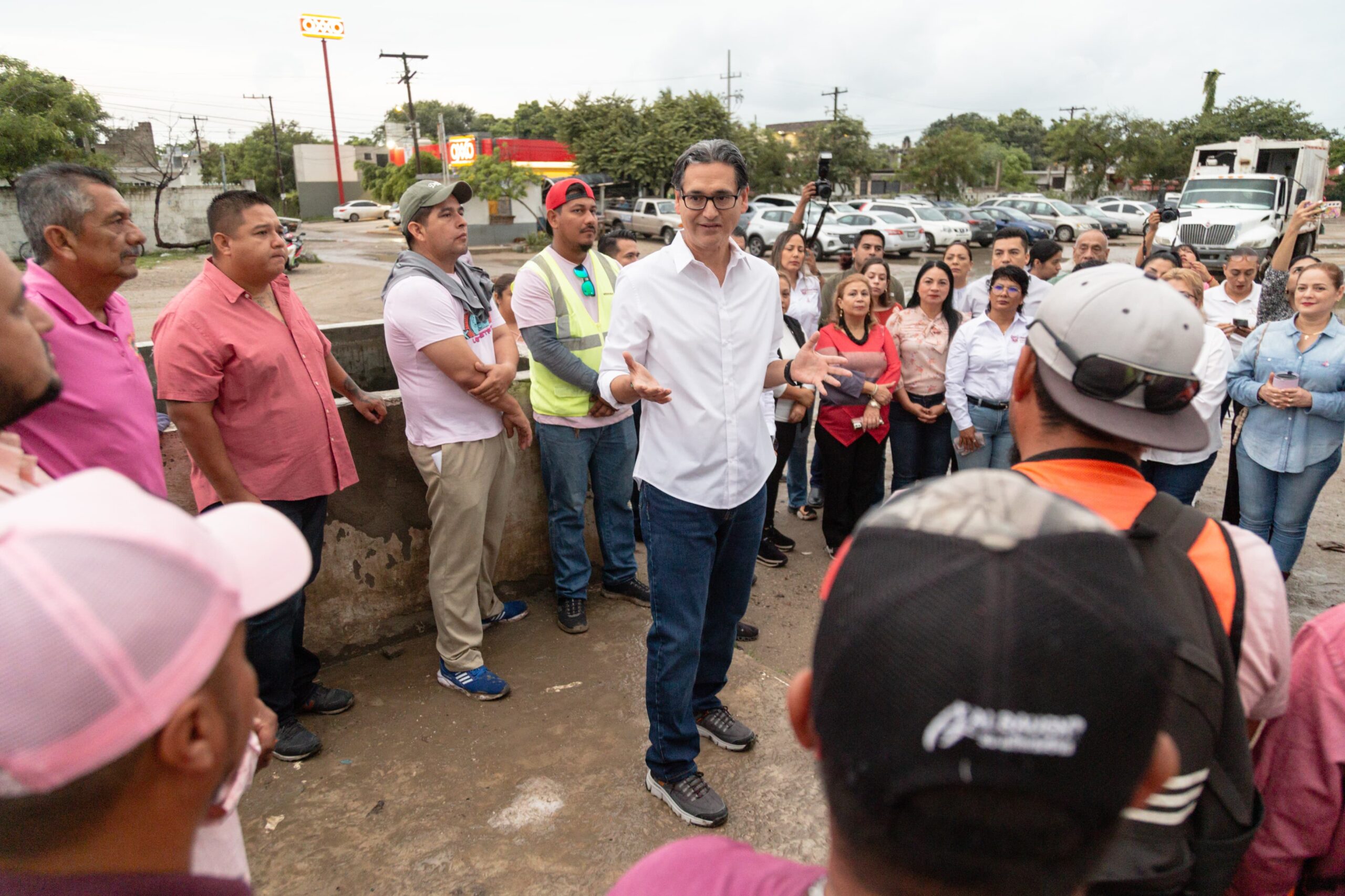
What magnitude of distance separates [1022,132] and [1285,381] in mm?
93524

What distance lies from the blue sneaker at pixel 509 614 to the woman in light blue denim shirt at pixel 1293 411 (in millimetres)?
3956

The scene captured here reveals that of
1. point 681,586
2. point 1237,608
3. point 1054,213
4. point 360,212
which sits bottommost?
point 681,586

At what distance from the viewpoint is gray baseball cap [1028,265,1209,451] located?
134 cm

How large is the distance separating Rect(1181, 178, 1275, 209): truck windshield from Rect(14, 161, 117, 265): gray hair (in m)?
23.2

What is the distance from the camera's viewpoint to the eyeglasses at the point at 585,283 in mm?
4082

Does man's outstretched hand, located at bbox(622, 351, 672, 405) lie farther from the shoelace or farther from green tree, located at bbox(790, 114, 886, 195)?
green tree, located at bbox(790, 114, 886, 195)

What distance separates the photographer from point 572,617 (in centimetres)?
403

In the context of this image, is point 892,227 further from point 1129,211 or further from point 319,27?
point 319,27

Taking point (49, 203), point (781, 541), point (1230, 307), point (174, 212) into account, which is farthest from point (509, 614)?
point (174, 212)

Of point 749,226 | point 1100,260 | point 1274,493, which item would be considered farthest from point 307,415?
point 749,226

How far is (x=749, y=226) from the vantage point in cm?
2503

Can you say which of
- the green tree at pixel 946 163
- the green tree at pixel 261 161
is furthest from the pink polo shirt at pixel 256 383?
the green tree at pixel 261 161

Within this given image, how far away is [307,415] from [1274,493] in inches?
191

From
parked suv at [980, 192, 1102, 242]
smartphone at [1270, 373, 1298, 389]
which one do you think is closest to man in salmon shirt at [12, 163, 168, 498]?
smartphone at [1270, 373, 1298, 389]
